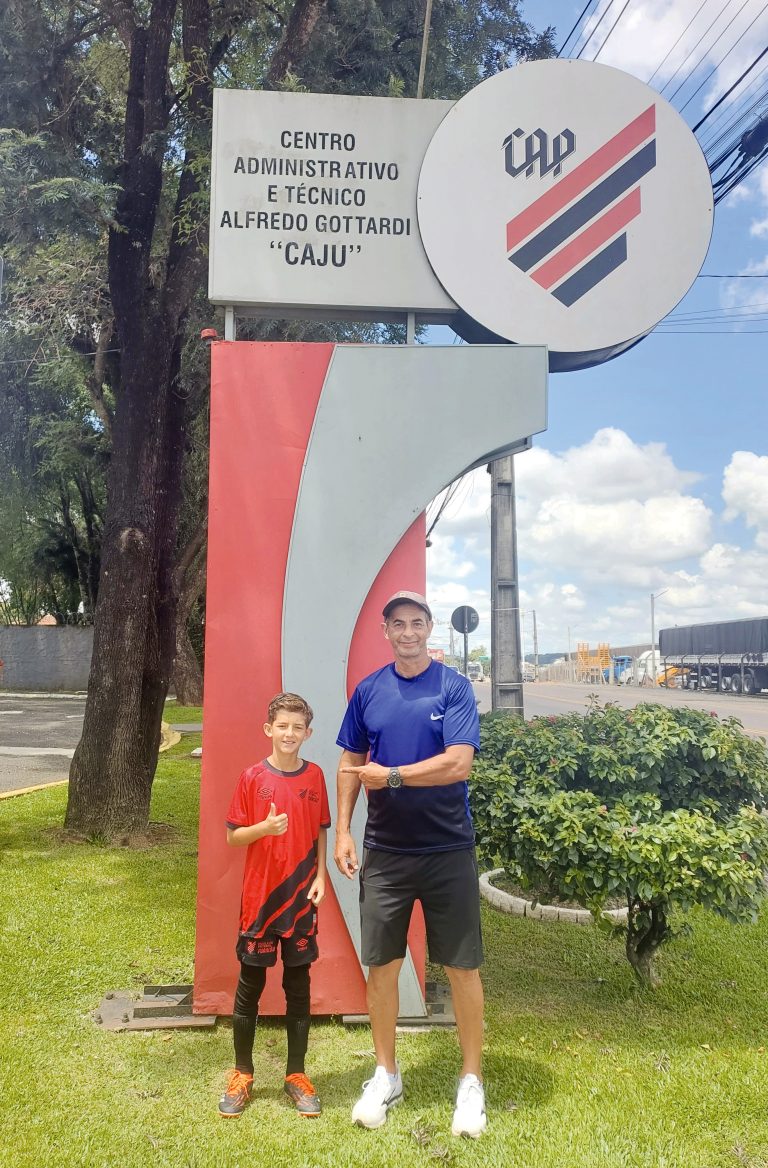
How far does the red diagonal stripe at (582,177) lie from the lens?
4508 millimetres

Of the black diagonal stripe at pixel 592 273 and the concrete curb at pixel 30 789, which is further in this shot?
the concrete curb at pixel 30 789

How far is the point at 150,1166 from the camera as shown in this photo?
290 cm

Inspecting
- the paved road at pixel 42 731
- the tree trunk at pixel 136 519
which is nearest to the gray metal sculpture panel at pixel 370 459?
the tree trunk at pixel 136 519

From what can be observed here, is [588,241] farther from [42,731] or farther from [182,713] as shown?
[182,713]

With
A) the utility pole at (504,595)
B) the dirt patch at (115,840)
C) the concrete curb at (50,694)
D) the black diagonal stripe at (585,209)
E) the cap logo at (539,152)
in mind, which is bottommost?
the dirt patch at (115,840)

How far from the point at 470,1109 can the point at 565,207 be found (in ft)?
13.1

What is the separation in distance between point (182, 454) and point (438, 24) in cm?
493

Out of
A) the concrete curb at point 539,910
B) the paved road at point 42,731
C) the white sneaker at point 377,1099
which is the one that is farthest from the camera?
the paved road at point 42,731

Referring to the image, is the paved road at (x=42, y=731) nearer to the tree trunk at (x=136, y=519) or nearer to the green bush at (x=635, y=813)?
the tree trunk at (x=136, y=519)

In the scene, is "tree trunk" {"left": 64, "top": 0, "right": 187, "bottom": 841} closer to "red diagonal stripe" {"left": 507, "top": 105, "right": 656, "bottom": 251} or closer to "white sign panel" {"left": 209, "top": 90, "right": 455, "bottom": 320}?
"white sign panel" {"left": 209, "top": 90, "right": 455, "bottom": 320}

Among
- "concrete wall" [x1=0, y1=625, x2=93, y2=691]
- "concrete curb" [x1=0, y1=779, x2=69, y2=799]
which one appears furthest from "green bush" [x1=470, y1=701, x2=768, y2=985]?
"concrete wall" [x1=0, y1=625, x2=93, y2=691]

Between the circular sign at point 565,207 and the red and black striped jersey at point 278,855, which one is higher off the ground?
the circular sign at point 565,207

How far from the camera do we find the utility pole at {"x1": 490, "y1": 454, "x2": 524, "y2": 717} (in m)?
7.66

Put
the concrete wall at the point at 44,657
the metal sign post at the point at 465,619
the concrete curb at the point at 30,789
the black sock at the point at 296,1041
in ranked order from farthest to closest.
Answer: the concrete wall at the point at 44,657
the metal sign post at the point at 465,619
the concrete curb at the point at 30,789
the black sock at the point at 296,1041
